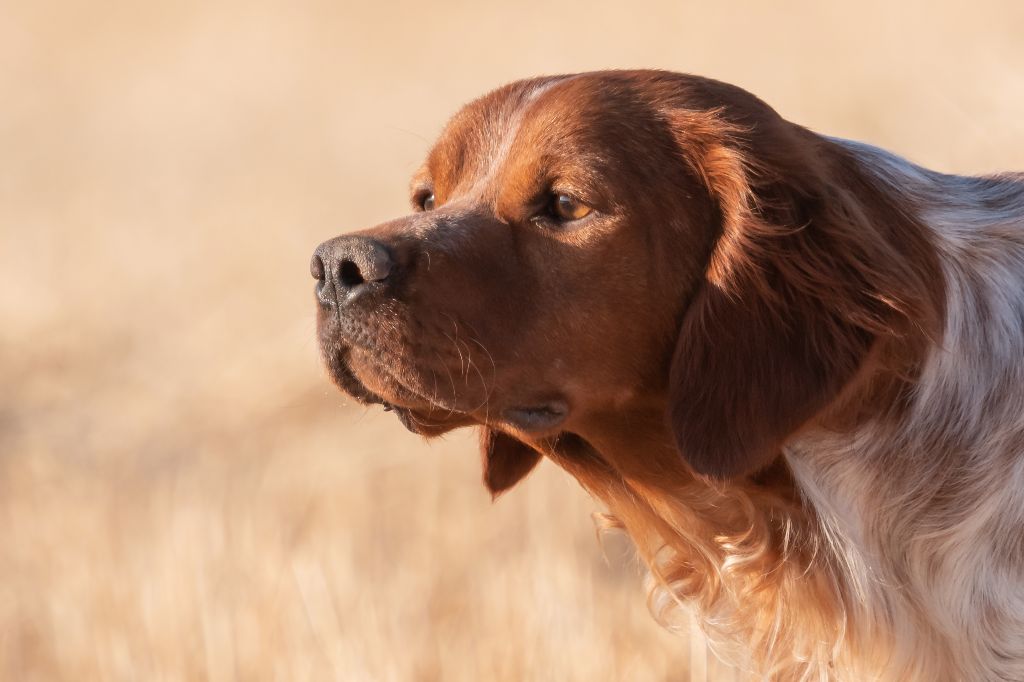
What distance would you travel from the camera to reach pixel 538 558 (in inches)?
209

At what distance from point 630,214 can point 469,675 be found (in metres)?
2.24

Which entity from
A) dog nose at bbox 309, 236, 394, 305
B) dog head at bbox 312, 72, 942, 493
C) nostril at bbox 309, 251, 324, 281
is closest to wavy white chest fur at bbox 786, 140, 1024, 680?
dog head at bbox 312, 72, 942, 493

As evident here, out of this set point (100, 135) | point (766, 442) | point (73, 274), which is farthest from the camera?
point (100, 135)

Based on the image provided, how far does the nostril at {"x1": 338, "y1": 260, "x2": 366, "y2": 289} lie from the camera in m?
2.94

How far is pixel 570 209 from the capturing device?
10.1 ft

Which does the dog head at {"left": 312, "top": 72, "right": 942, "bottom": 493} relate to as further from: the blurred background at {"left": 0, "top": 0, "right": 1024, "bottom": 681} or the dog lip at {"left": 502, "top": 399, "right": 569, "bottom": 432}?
the blurred background at {"left": 0, "top": 0, "right": 1024, "bottom": 681}

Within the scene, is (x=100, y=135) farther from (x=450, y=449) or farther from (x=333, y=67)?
(x=450, y=449)

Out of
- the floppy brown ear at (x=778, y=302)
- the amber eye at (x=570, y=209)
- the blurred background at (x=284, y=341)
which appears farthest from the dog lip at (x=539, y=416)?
the blurred background at (x=284, y=341)

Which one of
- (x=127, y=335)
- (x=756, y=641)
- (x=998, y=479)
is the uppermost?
(x=998, y=479)

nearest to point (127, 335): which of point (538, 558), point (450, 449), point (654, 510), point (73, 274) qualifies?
point (73, 274)

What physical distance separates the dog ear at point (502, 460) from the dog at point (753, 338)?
0.43 m

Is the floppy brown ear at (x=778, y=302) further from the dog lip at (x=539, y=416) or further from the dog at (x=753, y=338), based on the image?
the dog lip at (x=539, y=416)

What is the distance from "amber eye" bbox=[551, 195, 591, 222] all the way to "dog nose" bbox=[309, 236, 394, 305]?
→ 385 mm

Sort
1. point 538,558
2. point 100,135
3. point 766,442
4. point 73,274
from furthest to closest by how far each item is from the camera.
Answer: point 100,135, point 73,274, point 538,558, point 766,442
